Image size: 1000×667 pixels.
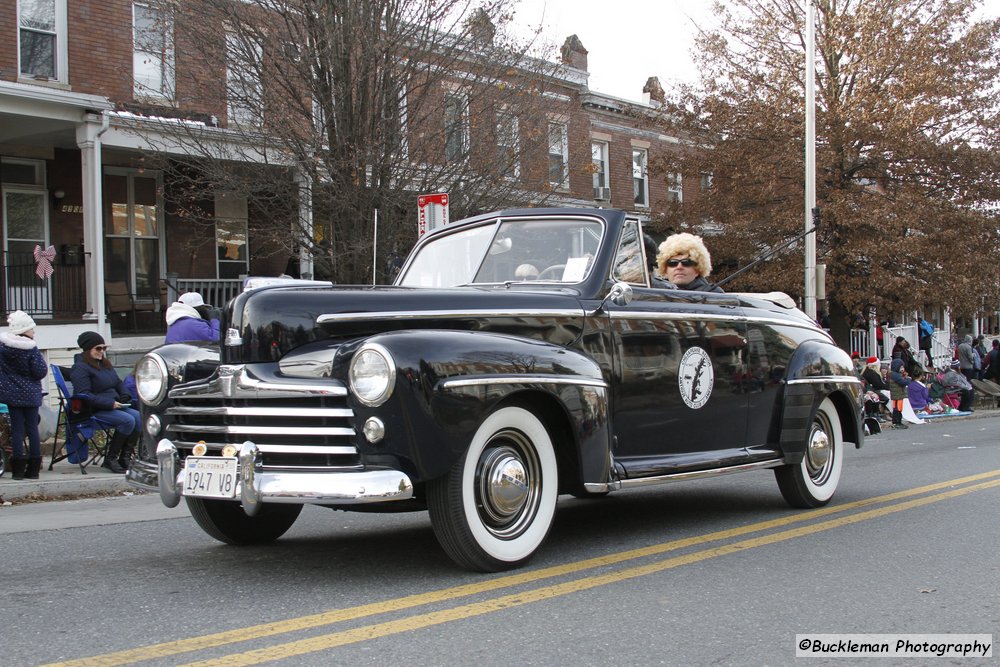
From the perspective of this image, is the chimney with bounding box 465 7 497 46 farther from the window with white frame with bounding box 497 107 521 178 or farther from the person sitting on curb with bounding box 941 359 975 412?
the person sitting on curb with bounding box 941 359 975 412

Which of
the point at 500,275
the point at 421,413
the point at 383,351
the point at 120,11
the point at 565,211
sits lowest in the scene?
the point at 421,413

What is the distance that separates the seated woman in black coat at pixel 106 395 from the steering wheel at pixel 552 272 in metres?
6.39

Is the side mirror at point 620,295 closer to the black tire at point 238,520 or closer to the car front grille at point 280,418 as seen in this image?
the car front grille at point 280,418

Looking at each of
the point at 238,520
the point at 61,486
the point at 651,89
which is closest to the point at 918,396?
the point at 651,89

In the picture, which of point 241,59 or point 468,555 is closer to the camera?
point 468,555

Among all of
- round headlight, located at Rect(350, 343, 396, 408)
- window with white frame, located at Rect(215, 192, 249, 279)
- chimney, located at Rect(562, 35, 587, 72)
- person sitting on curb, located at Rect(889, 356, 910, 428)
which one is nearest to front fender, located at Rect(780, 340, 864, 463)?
round headlight, located at Rect(350, 343, 396, 408)

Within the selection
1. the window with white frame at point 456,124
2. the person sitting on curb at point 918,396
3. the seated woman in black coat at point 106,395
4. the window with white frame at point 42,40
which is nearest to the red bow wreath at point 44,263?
the window with white frame at point 42,40

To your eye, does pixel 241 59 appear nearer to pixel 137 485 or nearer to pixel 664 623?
pixel 137 485

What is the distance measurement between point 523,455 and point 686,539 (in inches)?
54.0

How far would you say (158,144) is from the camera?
1619 cm

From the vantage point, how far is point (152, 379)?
17.2 ft

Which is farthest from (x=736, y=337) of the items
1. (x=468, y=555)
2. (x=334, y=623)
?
(x=334, y=623)

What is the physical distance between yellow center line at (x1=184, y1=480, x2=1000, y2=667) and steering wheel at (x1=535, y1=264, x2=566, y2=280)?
172 centimetres

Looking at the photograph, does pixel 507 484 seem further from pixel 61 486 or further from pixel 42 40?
pixel 42 40
